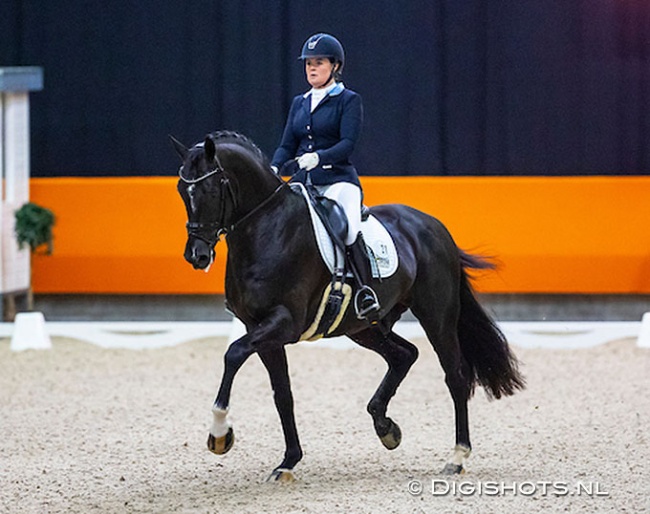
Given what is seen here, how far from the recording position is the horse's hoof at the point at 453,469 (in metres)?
4.66

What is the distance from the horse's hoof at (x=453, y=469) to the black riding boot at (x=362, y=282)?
676mm

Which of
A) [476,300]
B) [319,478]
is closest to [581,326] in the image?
[476,300]

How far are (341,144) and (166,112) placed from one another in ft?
15.9

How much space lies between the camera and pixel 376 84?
8.94 meters

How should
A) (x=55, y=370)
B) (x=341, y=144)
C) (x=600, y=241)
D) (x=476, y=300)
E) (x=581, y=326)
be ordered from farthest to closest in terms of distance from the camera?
(x=600, y=241)
(x=581, y=326)
(x=55, y=370)
(x=476, y=300)
(x=341, y=144)

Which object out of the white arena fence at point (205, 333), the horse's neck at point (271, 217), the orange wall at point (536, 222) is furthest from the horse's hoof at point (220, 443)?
the orange wall at point (536, 222)

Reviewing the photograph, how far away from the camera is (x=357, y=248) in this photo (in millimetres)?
4598

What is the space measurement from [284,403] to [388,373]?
1.95ft

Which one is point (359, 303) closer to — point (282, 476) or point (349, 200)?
point (349, 200)

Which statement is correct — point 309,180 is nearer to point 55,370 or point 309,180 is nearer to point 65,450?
point 65,450

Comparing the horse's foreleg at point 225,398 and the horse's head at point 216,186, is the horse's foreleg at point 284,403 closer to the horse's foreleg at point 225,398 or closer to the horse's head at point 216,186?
the horse's foreleg at point 225,398

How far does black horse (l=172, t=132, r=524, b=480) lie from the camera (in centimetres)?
408

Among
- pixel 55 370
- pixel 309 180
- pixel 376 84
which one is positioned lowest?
pixel 55 370

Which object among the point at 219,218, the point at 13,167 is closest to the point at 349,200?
the point at 219,218
